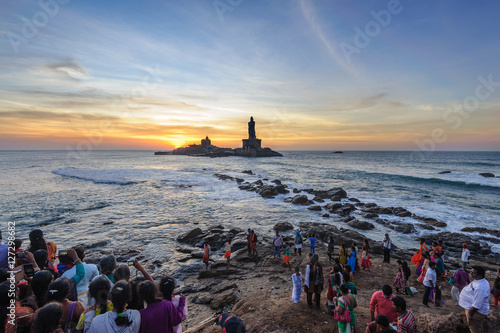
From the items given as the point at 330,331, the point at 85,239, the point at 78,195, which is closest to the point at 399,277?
the point at 330,331

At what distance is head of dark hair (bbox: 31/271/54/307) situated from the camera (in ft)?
11.8

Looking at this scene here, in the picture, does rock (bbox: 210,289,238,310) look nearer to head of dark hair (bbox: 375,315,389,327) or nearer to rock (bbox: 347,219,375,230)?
head of dark hair (bbox: 375,315,389,327)

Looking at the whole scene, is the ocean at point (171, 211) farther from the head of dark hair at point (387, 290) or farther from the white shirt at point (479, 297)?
the white shirt at point (479, 297)

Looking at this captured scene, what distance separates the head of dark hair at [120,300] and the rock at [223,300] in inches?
220

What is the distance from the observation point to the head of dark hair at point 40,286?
3590 mm

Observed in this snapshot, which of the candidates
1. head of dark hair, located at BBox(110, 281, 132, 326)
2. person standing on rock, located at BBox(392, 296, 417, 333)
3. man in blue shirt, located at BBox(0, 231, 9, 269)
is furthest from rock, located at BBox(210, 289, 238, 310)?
man in blue shirt, located at BBox(0, 231, 9, 269)

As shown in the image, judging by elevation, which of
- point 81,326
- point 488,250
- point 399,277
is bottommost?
point 488,250

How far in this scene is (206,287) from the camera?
971 cm

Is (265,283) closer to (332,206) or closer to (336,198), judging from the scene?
(332,206)

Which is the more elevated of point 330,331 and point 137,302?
point 137,302

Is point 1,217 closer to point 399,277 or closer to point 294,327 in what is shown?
point 294,327

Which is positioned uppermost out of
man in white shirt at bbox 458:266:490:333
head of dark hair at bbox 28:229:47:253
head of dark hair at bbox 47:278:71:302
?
head of dark hair at bbox 47:278:71:302

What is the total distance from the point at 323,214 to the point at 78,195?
30758 mm

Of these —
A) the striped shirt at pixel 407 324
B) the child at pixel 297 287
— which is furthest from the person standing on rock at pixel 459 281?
the child at pixel 297 287
